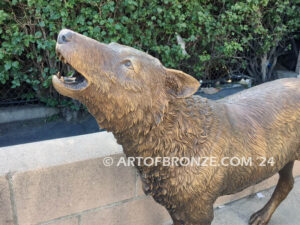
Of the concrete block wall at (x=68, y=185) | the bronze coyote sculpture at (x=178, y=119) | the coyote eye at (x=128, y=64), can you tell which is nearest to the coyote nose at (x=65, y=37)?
the bronze coyote sculpture at (x=178, y=119)

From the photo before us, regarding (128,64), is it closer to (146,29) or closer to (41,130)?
(146,29)

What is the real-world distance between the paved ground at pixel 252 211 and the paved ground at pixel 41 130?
73.5 inches

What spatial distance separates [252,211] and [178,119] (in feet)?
6.26

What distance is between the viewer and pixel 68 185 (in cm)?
203

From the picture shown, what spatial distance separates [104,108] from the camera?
1.28 meters

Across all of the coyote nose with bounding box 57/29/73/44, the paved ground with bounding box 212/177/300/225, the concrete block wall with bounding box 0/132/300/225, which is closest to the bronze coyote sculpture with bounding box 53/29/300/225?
the coyote nose with bounding box 57/29/73/44

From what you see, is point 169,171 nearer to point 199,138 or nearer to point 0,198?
point 199,138

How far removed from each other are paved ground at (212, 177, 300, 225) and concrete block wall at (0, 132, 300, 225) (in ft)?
2.70

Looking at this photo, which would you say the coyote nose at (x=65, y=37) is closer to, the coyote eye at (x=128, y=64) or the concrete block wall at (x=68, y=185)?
the coyote eye at (x=128, y=64)

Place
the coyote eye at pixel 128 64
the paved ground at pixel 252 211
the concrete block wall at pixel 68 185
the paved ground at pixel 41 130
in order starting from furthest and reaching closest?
1. the paved ground at pixel 41 130
2. the paved ground at pixel 252 211
3. the concrete block wall at pixel 68 185
4. the coyote eye at pixel 128 64

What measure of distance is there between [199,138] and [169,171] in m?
0.24

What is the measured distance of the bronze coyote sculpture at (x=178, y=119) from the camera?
48.8 inches

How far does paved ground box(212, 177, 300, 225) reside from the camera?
271 cm

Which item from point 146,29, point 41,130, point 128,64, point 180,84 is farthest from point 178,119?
point 41,130
